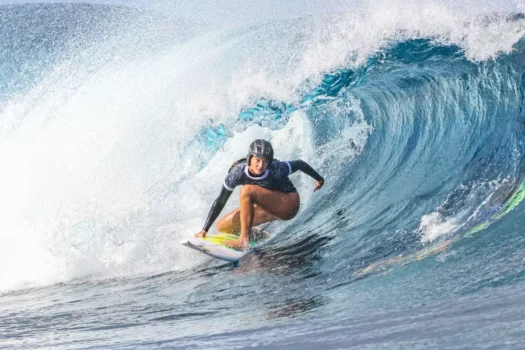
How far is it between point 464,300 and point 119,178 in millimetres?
6291

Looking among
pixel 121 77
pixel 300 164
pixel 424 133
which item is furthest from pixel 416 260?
pixel 121 77

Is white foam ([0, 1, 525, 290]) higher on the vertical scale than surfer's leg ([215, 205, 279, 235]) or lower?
higher

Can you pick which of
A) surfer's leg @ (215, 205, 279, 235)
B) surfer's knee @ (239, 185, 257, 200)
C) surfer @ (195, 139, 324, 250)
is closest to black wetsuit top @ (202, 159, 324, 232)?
surfer @ (195, 139, 324, 250)

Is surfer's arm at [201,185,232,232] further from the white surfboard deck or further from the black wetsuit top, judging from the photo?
the white surfboard deck

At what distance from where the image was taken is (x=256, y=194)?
6371 mm

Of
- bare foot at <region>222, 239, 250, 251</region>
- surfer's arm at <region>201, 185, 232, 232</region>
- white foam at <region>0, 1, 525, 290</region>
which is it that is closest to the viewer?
bare foot at <region>222, 239, 250, 251</region>

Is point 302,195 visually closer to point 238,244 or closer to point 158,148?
point 158,148

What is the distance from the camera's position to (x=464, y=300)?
9.97ft

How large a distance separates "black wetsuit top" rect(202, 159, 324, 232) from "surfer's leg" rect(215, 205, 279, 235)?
0.32 m

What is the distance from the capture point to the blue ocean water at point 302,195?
3.49m

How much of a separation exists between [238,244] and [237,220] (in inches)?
21.2

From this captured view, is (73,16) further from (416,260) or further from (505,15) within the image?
(416,260)

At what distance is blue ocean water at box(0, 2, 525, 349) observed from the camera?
11.5 ft

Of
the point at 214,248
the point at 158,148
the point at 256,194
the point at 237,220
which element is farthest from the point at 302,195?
the point at 214,248
